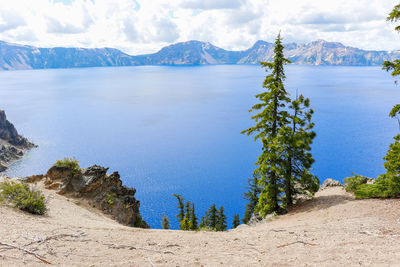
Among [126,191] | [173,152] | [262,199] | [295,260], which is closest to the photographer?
[295,260]

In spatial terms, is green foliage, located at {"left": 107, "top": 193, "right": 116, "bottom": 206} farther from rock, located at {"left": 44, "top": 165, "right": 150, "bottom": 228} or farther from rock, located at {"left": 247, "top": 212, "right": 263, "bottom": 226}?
rock, located at {"left": 247, "top": 212, "right": 263, "bottom": 226}

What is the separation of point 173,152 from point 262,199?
7337 cm

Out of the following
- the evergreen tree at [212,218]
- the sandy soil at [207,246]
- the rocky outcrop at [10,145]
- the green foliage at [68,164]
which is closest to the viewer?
the sandy soil at [207,246]

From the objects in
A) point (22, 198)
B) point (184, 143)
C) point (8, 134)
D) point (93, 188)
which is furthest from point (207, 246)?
point (8, 134)

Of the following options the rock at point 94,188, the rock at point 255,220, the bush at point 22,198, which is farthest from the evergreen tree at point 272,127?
the bush at point 22,198

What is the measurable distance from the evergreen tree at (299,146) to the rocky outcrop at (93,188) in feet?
60.5

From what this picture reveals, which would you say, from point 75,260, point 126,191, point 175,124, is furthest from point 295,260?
point 175,124

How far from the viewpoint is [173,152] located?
3772 inches

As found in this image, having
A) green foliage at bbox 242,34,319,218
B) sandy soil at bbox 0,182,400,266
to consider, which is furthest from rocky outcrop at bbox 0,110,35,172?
green foliage at bbox 242,34,319,218

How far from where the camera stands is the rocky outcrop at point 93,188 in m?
28.1

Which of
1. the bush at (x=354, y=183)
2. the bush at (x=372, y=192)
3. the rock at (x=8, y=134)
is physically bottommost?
the rock at (x=8, y=134)

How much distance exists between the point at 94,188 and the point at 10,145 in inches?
4178

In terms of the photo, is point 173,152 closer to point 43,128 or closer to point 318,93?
point 43,128

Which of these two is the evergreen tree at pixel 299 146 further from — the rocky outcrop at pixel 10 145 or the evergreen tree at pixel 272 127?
the rocky outcrop at pixel 10 145
